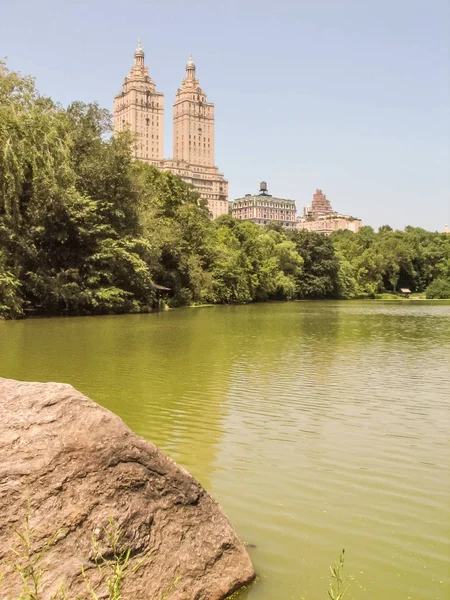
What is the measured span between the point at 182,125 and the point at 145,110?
13.0 metres

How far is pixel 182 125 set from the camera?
616ft

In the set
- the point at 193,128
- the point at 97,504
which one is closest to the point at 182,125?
the point at 193,128

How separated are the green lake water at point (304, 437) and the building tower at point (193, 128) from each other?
173957mm

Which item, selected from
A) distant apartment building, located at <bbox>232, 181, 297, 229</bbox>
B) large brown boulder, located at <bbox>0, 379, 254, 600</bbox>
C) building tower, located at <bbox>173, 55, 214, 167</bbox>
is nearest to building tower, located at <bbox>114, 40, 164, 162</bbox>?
building tower, located at <bbox>173, 55, 214, 167</bbox>

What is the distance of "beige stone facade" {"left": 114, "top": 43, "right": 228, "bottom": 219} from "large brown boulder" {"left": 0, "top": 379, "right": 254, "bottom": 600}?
169 metres

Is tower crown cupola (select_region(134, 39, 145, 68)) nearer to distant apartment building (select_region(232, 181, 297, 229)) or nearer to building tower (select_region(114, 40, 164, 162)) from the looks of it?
building tower (select_region(114, 40, 164, 162))

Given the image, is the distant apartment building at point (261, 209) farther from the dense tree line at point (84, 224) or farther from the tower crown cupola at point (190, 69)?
the dense tree line at point (84, 224)

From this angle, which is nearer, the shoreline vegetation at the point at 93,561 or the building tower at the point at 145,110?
the shoreline vegetation at the point at 93,561

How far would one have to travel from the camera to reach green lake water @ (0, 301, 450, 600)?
4.25 metres

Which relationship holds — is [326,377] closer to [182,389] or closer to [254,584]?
[182,389]

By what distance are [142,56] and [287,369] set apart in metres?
195

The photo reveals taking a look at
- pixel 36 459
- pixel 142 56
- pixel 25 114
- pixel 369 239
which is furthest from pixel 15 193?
pixel 142 56

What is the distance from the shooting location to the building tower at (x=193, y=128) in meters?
186

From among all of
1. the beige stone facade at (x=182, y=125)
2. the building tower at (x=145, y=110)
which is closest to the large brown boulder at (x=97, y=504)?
the beige stone facade at (x=182, y=125)
